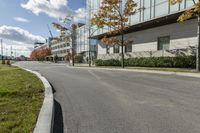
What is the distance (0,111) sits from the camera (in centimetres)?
547

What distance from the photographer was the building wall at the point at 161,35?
24344 mm

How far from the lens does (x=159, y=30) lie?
28469 mm

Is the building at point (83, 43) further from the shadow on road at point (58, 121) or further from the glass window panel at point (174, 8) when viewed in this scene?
the shadow on road at point (58, 121)

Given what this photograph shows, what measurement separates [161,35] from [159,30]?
774mm

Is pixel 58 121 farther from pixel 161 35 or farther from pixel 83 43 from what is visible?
pixel 83 43

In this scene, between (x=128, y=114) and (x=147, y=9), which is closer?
(x=128, y=114)

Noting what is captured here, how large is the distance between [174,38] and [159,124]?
2334 centimetres

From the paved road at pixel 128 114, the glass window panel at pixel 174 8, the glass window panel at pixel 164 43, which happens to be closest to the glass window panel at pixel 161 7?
the glass window panel at pixel 174 8

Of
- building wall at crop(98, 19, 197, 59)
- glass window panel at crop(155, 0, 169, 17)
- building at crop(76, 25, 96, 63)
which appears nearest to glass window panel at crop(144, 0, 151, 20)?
glass window panel at crop(155, 0, 169, 17)

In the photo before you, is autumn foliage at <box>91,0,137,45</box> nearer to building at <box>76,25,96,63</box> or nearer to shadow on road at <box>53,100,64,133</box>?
shadow on road at <box>53,100,64,133</box>

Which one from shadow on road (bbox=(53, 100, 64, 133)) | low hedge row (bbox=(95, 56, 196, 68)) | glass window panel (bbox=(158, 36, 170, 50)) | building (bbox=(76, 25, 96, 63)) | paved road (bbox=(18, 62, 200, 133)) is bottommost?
shadow on road (bbox=(53, 100, 64, 133))

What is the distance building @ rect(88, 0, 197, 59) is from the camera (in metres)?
24.4

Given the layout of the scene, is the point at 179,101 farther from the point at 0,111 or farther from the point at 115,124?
the point at 0,111

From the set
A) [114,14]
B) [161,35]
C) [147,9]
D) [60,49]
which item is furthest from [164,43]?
[60,49]
